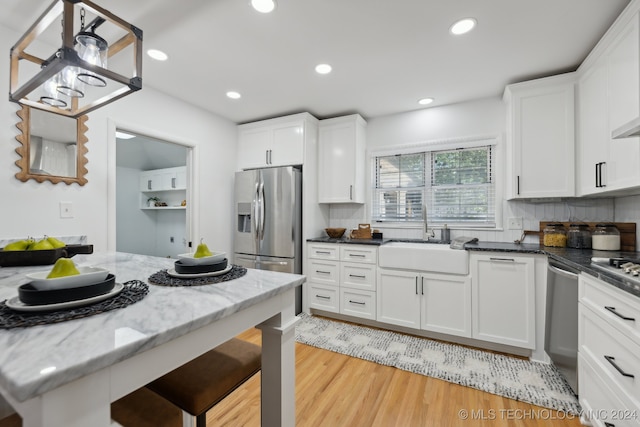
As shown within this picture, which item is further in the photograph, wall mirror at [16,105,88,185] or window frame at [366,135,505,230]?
window frame at [366,135,505,230]

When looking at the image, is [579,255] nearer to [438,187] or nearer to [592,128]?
[592,128]

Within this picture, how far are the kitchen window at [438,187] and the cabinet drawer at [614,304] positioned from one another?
1.56 metres

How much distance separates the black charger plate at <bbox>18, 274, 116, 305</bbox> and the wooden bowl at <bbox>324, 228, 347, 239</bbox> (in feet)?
9.43

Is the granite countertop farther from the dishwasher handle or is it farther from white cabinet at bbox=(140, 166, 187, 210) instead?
A: white cabinet at bbox=(140, 166, 187, 210)

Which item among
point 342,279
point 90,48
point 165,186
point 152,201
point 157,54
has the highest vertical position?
point 157,54

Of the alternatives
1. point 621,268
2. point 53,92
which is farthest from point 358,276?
point 53,92

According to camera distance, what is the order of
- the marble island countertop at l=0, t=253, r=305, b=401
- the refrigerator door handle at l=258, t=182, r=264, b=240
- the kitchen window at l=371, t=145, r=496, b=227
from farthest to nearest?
the refrigerator door handle at l=258, t=182, r=264, b=240, the kitchen window at l=371, t=145, r=496, b=227, the marble island countertop at l=0, t=253, r=305, b=401

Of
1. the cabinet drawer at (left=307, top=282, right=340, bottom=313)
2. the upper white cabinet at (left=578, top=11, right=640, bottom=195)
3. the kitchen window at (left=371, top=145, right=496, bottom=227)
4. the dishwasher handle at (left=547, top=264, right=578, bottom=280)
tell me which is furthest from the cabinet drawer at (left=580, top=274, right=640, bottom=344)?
the cabinet drawer at (left=307, top=282, right=340, bottom=313)

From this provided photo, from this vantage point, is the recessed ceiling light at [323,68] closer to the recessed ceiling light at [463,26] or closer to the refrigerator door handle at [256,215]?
the recessed ceiling light at [463,26]

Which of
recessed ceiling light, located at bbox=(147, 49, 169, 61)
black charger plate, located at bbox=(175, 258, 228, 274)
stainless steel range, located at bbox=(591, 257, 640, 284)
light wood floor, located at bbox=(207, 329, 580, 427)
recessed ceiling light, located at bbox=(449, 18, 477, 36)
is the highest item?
recessed ceiling light, located at bbox=(449, 18, 477, 36)

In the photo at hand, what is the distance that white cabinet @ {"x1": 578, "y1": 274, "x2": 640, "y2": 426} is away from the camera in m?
1.18

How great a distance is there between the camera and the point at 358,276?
3.12 m

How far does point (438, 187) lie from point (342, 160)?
1198 mm

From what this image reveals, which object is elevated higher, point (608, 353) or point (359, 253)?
point (359, 253)
